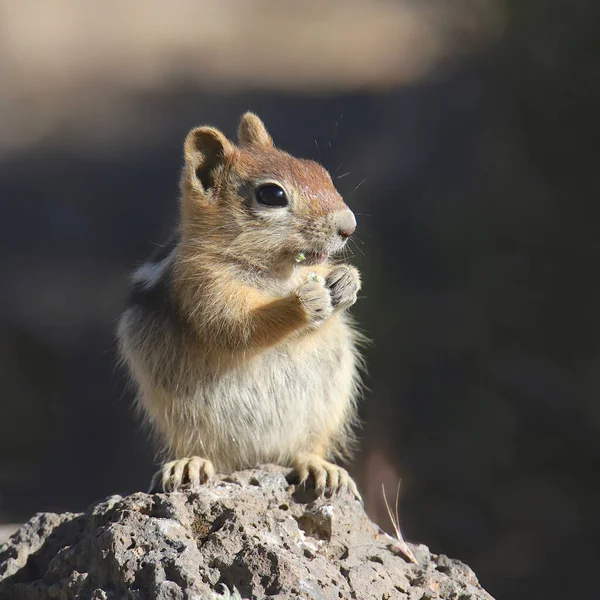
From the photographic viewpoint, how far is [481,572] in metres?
9.70

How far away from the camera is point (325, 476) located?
14.0ft

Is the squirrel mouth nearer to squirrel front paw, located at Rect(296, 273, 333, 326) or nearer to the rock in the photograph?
squirrel front paw, located at Rect(296, 273, 333, 326)

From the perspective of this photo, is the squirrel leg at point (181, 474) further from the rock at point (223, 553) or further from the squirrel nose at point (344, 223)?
the squirrel nose at point (344, 223)

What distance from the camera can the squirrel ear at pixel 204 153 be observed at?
15.0 ft

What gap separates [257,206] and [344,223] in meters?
0.43

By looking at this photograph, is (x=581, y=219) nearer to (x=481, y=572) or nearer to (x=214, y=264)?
(x=481, y=572)

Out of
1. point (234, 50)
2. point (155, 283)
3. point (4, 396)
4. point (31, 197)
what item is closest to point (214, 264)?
point (155, 283)

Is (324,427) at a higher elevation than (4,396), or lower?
higher

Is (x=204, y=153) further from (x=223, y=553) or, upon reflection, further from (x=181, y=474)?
(x=223, y=553)

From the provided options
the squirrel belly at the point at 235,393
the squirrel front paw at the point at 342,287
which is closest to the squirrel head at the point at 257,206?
the squirrel front paw at the point at 342,287

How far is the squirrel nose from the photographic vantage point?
4.32 m

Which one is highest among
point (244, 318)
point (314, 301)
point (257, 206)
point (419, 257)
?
point (257, 206)

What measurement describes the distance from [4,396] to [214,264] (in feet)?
23.8

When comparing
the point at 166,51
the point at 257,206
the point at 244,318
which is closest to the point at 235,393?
the point at 244,318
